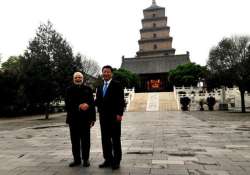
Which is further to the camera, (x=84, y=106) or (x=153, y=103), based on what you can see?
(x=153, y=103)

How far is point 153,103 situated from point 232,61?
1278cm

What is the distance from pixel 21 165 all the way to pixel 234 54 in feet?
67.8

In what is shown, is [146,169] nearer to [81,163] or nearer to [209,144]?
[81,163]

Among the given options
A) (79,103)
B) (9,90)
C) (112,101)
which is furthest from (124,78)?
(112,101)

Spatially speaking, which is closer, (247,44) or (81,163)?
(81,163)

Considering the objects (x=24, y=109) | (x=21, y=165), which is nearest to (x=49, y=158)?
(x=21, y=165)

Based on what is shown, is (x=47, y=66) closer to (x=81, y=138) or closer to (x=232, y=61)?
(x=232, y=61)

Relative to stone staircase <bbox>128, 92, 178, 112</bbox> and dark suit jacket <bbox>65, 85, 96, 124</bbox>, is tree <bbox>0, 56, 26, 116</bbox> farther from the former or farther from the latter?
dark suit jacket <bbox>65, 85, 96, 124</bbox>

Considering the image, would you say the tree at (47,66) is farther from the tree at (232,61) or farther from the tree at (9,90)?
the tree at (232,61)

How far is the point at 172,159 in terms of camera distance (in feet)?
18.6

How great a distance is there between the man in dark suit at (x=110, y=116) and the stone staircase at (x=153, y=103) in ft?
84.1

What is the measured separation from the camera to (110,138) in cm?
520

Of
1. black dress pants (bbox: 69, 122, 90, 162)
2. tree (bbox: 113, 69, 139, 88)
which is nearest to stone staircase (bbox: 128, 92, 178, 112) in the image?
tree (bbox: 113, 69, 139, 88)

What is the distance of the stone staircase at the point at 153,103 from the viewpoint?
3150 cm
